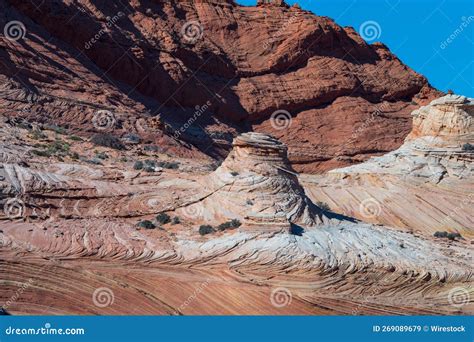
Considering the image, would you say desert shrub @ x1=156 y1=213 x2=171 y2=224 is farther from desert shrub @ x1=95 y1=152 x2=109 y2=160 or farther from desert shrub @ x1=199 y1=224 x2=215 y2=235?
desert shrub @ x1=95 y1=152 x2=109 y2=160

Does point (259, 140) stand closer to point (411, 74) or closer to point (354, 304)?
point (354, 304)

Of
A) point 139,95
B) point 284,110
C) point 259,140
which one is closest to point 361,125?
point 284,110

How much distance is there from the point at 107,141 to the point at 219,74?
27781mm

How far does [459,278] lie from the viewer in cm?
2123

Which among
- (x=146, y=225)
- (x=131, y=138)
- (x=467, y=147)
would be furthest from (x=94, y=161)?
(x=467, y=147)

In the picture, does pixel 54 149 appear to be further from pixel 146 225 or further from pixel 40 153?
pixel 146 225

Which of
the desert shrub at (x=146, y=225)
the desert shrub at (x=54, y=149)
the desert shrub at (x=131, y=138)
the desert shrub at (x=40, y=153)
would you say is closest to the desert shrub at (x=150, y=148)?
the desert shrub at (x=131, y=138)

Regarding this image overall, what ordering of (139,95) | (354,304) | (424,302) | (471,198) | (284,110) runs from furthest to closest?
(284,110), (139,95), (471,198), (424,302), (354,304)

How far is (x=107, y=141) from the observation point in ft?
113

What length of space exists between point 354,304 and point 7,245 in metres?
8.96

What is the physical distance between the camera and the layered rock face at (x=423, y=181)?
28500 mm

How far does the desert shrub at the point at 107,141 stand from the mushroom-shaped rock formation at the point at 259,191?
42.7 ft

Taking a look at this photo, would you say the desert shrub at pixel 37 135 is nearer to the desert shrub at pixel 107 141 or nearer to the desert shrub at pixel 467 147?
the desert shrub at pixel 107 141

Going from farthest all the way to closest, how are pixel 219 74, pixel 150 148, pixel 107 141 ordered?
1. pixel 219 74
2. pixel 150 148
3. pixel 107 141
